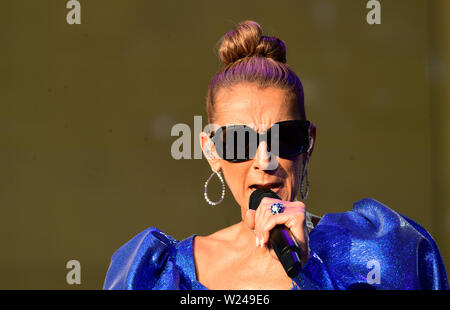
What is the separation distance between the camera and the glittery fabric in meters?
1.38

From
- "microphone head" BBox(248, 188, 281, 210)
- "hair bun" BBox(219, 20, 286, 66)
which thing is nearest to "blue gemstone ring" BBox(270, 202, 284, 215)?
"microphone head" BBox(248, 188, 281, 210)

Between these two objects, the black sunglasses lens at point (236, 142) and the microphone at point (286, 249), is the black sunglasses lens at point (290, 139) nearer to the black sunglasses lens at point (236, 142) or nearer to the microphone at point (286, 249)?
the black sunglasses lens at point (236, 142)

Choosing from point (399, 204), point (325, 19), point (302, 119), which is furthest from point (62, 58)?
point (399, 204)

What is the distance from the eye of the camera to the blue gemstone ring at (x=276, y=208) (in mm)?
1214

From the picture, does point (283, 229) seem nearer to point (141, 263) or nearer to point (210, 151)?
point (141, 263)

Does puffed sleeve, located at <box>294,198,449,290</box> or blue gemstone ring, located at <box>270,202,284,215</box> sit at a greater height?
blue gemstone ring, located at <box>270,202,284,215</box>

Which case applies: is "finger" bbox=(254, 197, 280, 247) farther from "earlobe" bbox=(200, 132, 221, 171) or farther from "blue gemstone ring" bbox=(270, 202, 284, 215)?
"earlobe" bbox=(200, 132, 221, 171)

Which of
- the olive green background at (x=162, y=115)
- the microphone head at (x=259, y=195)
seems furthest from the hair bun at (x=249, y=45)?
the olive green background at (x=162, y=115)

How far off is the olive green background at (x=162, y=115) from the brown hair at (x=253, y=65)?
99 centimetres

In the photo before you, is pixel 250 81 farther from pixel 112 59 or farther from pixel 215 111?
pixel 112 59

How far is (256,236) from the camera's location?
4.39ft

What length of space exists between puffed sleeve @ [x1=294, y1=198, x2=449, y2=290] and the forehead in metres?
0.34

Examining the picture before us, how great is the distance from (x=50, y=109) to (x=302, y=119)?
5.22 feet

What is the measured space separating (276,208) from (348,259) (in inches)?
13.5
